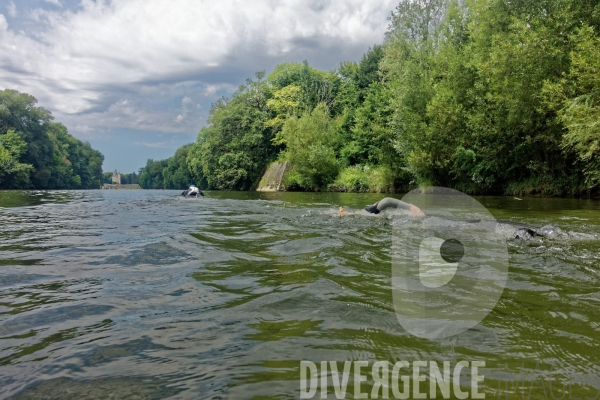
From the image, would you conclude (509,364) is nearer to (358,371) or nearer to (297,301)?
(358,371)

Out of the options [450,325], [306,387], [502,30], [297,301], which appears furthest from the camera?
[502,30]

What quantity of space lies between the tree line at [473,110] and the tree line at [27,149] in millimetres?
42512

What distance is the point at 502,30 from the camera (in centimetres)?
2070

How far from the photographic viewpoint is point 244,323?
8.88 feet

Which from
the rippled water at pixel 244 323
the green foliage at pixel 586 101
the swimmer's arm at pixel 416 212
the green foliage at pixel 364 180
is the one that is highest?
the green foliage at pixel 586 101

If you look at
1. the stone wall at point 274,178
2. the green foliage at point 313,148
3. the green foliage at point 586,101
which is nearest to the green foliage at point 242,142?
the stone wall at point 274,178

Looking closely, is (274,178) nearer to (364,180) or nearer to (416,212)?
(364,180)

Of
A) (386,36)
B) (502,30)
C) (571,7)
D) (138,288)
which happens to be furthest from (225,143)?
(138,288)

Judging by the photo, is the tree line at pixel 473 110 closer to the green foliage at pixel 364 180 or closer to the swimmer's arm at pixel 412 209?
the green foliage at pixel 364 180

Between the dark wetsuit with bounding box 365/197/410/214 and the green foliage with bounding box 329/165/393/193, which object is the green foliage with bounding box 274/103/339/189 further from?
the dark wetsuit with bounding box 365/197/410/214

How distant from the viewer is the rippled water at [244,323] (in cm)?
191

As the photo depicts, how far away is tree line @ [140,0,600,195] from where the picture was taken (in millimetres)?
15766

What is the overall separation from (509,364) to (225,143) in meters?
53.1

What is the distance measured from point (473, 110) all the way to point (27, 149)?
70.7 metres
